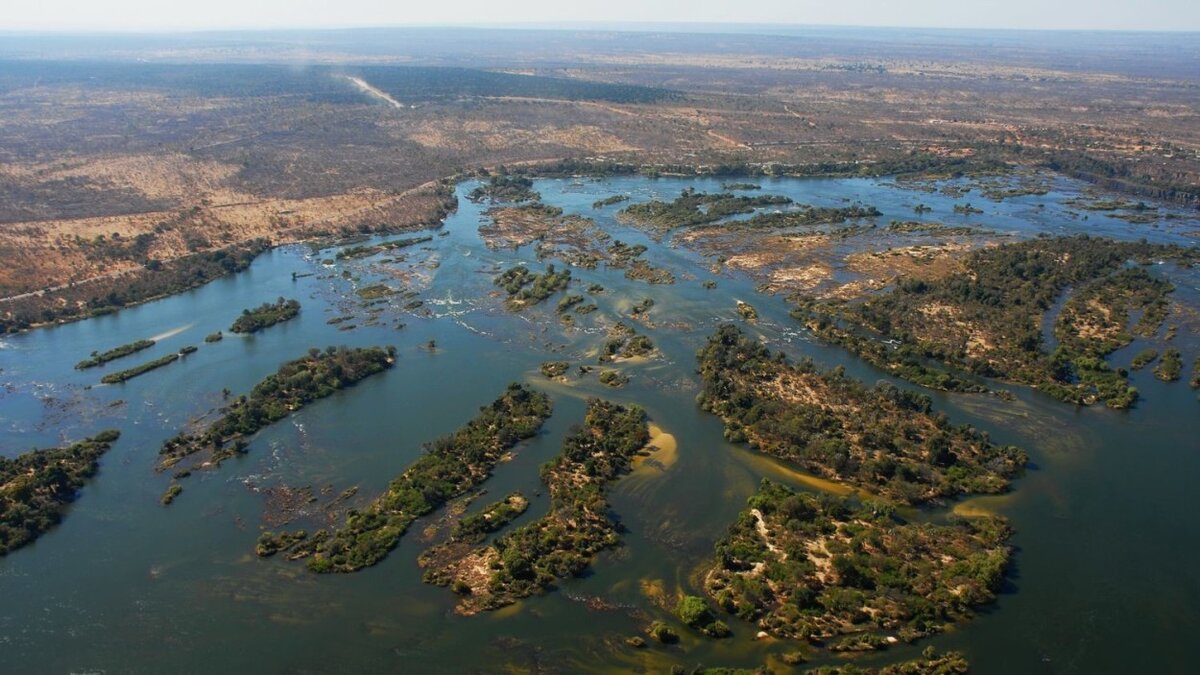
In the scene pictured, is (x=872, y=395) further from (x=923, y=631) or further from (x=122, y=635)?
(x=122, y=635)

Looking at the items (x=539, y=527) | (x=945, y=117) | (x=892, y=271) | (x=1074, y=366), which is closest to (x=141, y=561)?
(x=539, y=527)

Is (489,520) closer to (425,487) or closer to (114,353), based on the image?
(425,487)

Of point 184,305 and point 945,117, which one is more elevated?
point 945,117

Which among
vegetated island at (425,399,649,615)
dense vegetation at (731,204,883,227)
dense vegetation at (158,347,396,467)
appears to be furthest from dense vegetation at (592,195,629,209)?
vegetated island at (425,399,649,615)

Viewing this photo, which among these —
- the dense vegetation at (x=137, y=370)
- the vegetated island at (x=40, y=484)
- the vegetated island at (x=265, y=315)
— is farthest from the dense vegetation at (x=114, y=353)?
the vegetated island at (x=40, y=484)

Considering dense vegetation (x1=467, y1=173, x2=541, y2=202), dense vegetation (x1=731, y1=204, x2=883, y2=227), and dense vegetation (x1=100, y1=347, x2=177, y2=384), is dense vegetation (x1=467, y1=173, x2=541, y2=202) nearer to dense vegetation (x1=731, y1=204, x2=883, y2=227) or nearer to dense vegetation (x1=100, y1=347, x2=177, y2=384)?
dense vegetation (x1=731, y1=204, x2=883, y2=227)

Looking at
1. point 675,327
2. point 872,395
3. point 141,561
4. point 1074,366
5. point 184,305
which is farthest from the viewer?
point 184,305
